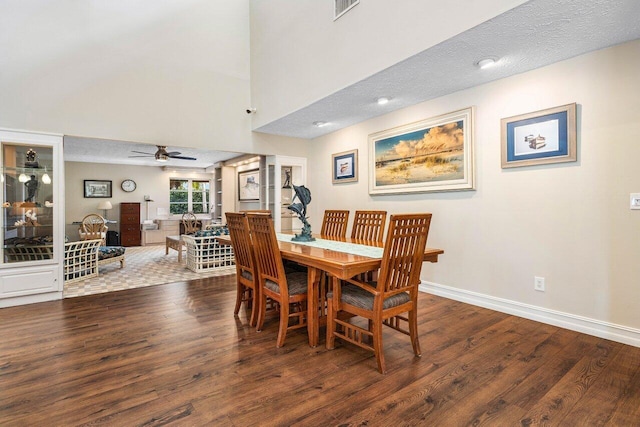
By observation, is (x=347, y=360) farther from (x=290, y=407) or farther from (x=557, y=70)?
(x=557, y=70)

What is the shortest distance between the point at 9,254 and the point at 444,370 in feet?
15.4

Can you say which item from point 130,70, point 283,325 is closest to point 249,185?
point 130,70

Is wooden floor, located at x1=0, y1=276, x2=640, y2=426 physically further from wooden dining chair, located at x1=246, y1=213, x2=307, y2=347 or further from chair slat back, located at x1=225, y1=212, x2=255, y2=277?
chair slat back, located at x1=225, y1=212, x2=255, y2=277

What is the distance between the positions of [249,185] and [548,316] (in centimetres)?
631

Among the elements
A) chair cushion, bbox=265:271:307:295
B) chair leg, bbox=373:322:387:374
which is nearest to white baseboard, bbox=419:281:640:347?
chair leg, bbox=373:322:387:374

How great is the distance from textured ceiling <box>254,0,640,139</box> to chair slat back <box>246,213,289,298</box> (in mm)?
1809

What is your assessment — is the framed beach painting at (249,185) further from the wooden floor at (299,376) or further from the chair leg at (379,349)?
the chair leg at (379,349)

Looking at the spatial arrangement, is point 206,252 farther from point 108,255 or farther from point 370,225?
point 370,225

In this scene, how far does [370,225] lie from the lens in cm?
351

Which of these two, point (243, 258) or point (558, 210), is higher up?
point (558, 210)

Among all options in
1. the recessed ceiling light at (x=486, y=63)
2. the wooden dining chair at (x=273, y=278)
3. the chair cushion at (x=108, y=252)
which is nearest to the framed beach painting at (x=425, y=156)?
the recessed ceiling light at (x=486, y=63)

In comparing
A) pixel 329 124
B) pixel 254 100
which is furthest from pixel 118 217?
pixel 329 124

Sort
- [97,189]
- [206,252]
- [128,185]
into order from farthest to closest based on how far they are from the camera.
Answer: [128,185] < [97,189] < [206,252]

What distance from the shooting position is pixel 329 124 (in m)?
4.87
